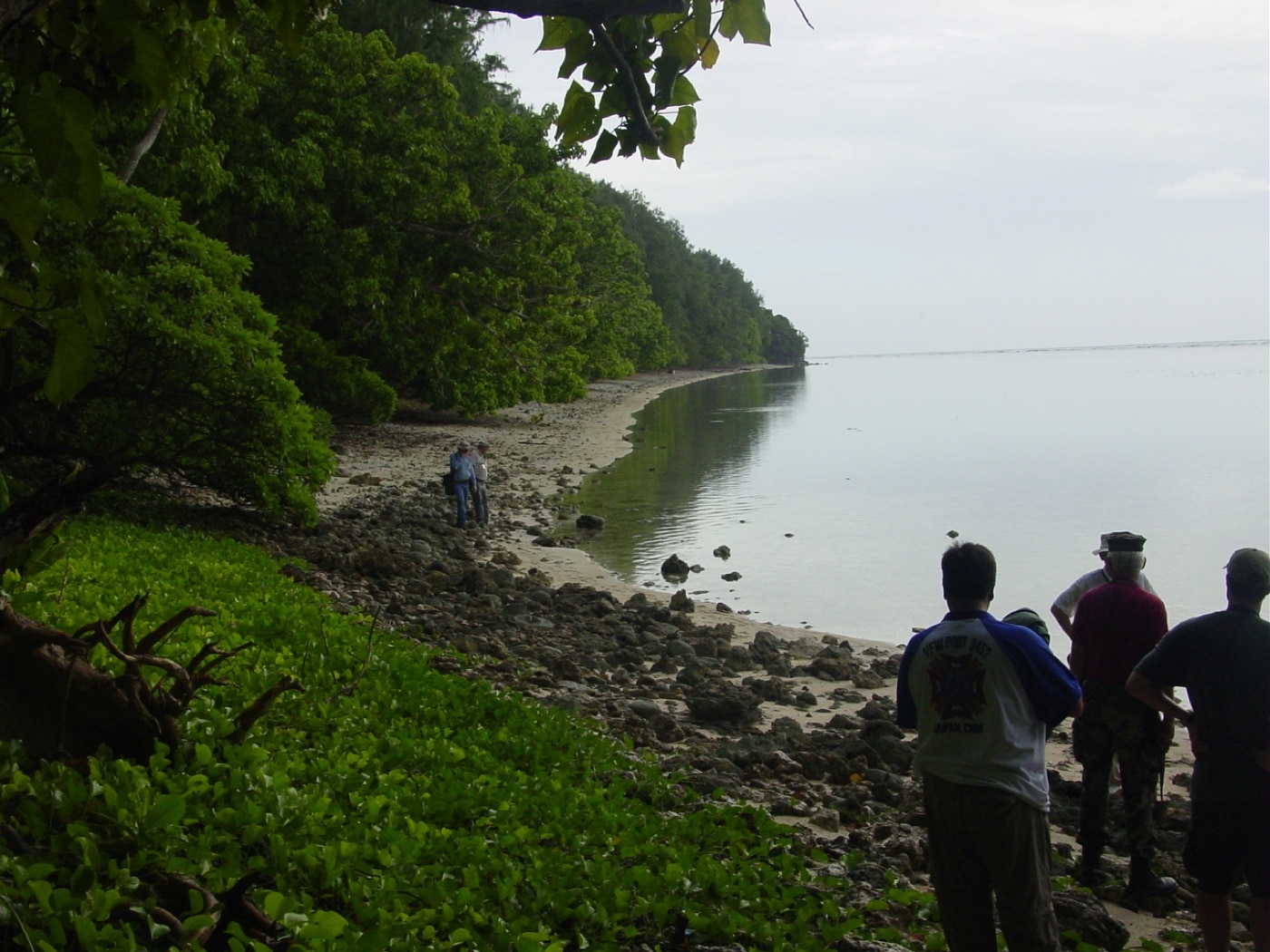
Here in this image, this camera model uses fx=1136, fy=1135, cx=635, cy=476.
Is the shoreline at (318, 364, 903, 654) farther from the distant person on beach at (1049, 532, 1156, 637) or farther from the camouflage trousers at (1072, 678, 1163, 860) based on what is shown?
the camouflage trousers at (1072, 678, 1163, 860)

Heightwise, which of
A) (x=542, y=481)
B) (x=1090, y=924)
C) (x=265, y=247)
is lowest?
(x=1090, y=924)

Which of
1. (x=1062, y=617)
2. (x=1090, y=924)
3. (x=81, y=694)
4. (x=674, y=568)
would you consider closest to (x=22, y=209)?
(x=81, y=694)

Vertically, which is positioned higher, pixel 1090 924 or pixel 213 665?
pixel 213 665

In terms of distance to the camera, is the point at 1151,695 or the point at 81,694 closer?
the point at 81,694

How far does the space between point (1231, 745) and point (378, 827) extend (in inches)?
139

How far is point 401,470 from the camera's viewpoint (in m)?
26.6

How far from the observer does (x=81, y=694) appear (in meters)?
4.30

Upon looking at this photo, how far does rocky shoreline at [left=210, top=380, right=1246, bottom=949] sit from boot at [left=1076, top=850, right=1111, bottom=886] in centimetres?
11

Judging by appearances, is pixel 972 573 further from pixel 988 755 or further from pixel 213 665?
pixel 213 665

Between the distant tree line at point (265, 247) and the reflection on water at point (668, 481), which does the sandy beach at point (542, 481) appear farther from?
the distant tree line at point (265, 247)

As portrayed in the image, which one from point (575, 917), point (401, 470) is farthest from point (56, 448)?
point (401, 470)

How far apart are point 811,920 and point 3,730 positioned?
3.50 m

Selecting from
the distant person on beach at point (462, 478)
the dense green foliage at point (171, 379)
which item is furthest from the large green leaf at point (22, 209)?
the distant person on beach at point (462, 478)

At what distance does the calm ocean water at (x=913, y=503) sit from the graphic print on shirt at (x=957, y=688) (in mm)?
10999
